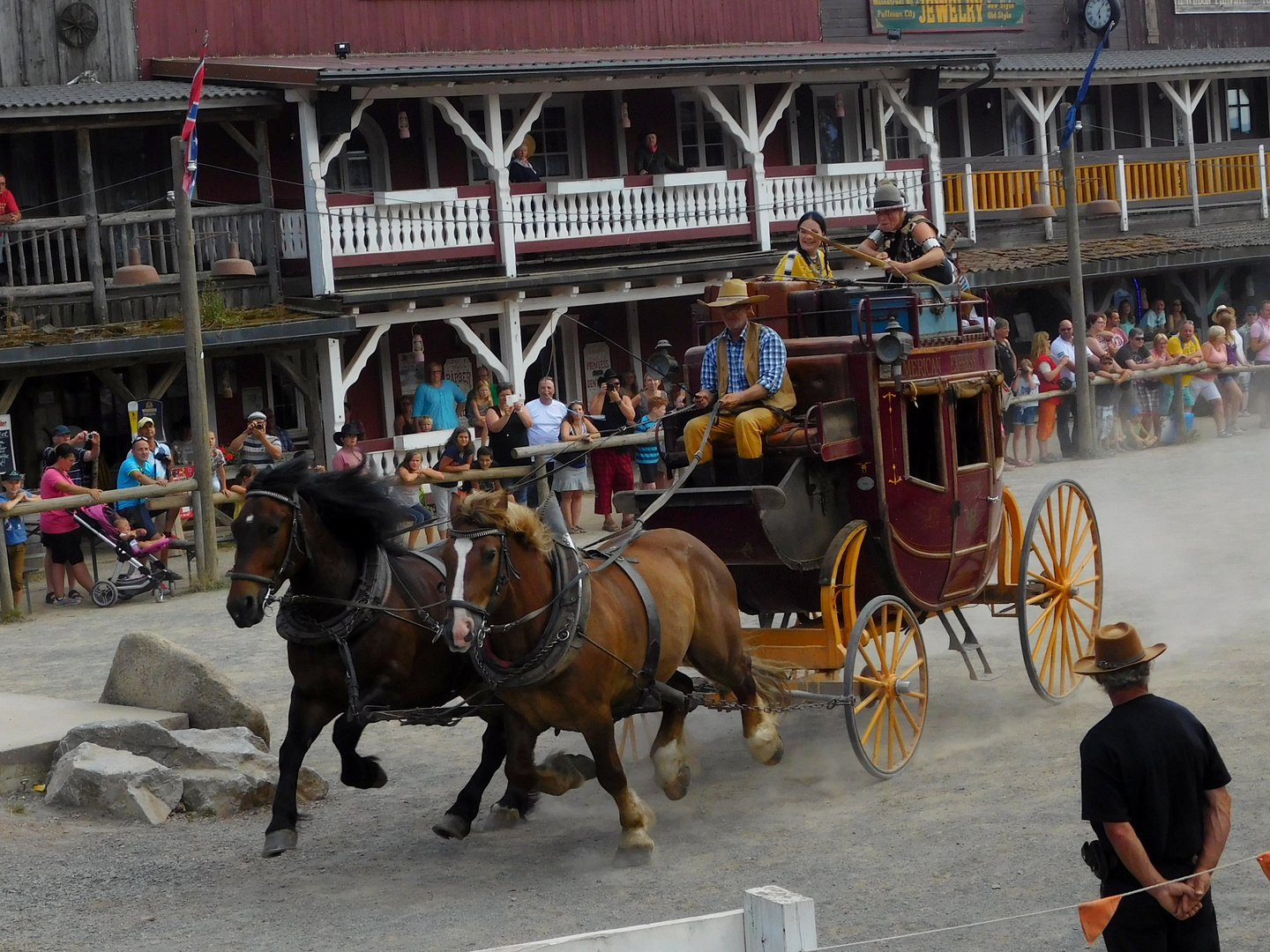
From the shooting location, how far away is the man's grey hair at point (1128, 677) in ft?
16.0

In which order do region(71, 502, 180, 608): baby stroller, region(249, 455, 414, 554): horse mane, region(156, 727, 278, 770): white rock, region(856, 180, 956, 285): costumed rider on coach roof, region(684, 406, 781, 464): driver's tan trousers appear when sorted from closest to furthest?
region(249, 455, 414, 554): horse mane < region(684, 406, 781, 464): driver's tan trousers < region(156, 727, 278, 770): white rock < region(856, 180, 956, 285): costumed rider on coach roof < region(71, 502, 180, 608): baby stroller

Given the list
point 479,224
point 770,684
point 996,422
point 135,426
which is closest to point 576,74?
point 479,224

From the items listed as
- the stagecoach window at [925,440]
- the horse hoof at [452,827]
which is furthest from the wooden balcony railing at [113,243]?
the horse hoof at [452,827]

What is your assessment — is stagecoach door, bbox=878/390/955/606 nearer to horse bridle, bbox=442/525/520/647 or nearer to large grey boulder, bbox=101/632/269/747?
horse bridle, bbox=442/525/520/647

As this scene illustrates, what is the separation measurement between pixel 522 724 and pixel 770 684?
160cm

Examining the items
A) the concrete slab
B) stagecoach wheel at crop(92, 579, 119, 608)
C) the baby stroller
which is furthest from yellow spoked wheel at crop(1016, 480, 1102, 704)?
stagecoach wheel at crop(92, 579, 119, 608)

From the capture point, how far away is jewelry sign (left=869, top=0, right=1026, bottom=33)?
2838 cm

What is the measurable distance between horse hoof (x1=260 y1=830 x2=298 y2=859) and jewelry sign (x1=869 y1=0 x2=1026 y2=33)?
913 inches

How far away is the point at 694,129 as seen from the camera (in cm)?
2572

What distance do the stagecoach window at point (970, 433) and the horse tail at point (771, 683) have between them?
2057 mm

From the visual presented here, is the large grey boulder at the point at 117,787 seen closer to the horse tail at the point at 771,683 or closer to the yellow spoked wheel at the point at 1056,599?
the horse tail at the point at 771,683

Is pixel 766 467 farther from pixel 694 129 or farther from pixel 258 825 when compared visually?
pixel 694 129

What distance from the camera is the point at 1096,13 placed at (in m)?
30.6

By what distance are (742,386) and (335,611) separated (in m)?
2.57
